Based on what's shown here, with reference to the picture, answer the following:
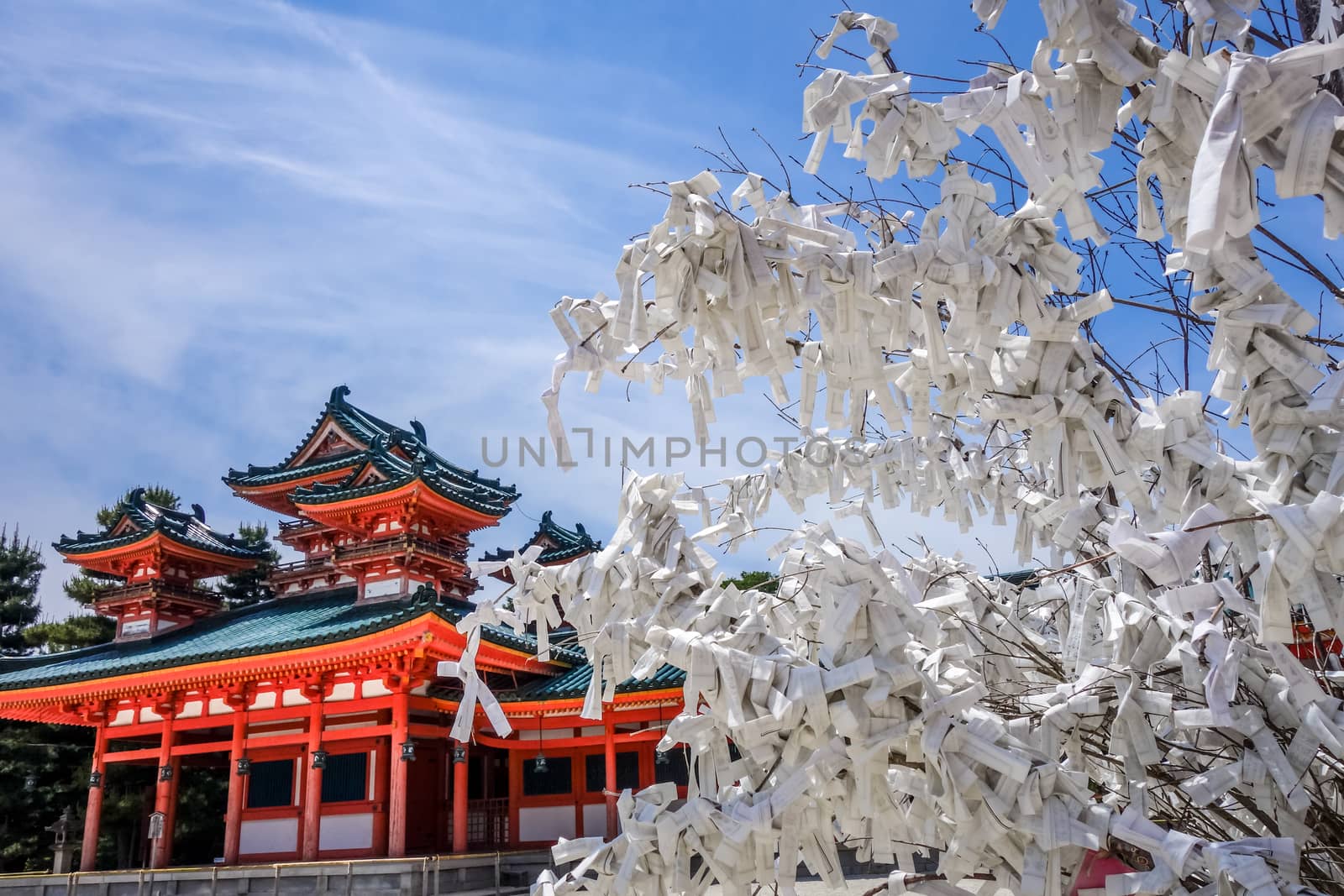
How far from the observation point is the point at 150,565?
1522 centimetres

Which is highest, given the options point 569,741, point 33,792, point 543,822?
point 33,792

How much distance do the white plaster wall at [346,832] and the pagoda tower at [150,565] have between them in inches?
222

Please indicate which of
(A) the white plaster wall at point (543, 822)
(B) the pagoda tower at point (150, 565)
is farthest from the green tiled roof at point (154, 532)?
(A) the white plaster wall at point (543, 822)

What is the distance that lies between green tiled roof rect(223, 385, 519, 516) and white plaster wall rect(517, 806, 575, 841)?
4386 millimetres

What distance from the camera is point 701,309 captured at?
5.62 ft

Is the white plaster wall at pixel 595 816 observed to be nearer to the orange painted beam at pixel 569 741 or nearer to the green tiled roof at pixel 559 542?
the orange painted beam at pixel 569 741

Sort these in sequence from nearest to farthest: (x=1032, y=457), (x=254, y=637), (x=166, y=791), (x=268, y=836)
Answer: (x=1032, y=457) → (x=268, y=836) → (x=166, y=791) → (x=254, y=637)

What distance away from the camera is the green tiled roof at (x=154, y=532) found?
592 inches

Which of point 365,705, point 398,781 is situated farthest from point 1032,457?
point 365,705

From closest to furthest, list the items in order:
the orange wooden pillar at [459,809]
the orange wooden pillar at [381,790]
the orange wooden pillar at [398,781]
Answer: the orange wooden pillar at [398,781] < the orange wooden pillar at [381,790] < the orange wooden pillar at [459,809]

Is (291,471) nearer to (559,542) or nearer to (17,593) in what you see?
(559,542)

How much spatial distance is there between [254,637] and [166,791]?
2184 millimetres

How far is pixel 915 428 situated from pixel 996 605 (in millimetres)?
1159

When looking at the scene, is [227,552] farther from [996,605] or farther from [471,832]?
[996,605]
